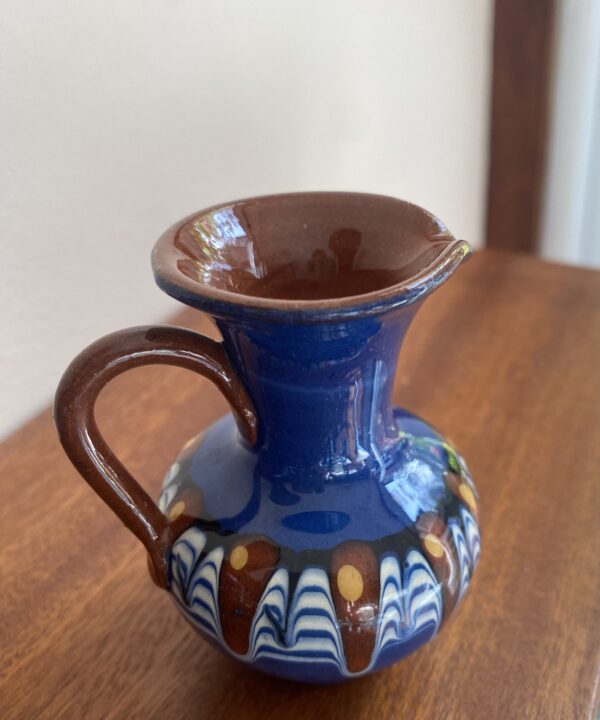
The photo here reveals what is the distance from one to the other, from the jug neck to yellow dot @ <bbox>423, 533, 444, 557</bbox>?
5 cm

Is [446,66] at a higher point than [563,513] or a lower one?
higher

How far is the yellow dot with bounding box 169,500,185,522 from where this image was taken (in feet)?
1.29

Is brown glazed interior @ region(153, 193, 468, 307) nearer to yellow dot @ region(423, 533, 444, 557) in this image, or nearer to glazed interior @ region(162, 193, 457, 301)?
glazed interior @ region(162, 193, 457, 301)

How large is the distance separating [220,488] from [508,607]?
202 mm

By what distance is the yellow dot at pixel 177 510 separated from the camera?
15.4 inches

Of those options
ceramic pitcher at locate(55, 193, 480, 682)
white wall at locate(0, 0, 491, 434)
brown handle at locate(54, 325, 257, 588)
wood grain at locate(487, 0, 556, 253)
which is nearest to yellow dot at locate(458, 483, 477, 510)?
ceramic pitcher at locate(55, 193, 480, 682)

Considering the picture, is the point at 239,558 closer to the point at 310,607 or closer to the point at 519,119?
the point at 310,607

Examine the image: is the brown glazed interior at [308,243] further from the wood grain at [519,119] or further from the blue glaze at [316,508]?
the wood grain at [519,119]

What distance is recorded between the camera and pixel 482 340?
0.76 meters

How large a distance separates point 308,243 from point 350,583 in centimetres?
19

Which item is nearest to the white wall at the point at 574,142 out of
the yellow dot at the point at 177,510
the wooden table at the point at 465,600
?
the wooden table at the point at 465,600

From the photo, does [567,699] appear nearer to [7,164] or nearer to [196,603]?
[196,603]

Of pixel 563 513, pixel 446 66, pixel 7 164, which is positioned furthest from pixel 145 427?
pixel 446 66

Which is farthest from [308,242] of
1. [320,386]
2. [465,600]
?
[465,600]
